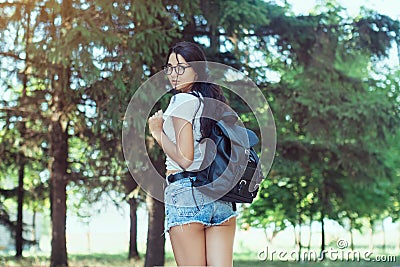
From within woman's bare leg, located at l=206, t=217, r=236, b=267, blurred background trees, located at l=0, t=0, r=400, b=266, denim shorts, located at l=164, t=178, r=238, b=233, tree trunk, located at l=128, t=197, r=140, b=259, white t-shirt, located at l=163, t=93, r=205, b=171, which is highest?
blurred background trees, located at l=0, t=0, r=400, b=266

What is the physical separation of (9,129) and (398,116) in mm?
6353

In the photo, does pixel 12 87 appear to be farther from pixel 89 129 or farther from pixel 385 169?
pixel 385 169

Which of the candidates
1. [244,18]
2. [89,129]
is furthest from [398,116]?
[89,129]

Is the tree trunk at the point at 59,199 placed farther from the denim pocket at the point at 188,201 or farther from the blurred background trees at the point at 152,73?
the denim pocket at the point at 188,201

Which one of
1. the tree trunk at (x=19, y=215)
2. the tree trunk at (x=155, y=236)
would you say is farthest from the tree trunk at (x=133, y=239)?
the tree trunk at (x=155, y=236)

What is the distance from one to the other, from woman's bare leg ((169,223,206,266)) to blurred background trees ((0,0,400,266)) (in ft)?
19.1

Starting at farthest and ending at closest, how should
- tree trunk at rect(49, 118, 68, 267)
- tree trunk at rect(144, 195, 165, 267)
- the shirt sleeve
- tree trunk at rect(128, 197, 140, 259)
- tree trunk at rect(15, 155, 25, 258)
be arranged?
tree trunk at rect(128, 197, 140, 259)
tree trunk at rect(15, 155, 25, 258)
tree trunk at rect(49, 118, 68, 267)
tree trunk at rect(144, 195, 165, 267)
the shirt sleeve

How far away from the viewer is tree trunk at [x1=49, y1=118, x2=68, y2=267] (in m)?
10.5

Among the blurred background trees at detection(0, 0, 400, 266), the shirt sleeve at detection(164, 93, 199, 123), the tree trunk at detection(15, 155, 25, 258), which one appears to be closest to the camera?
the shirt sleeve at detection(164, 93, 199, 123)

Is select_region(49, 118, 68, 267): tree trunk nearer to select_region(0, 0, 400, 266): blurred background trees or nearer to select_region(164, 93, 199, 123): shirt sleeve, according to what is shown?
select_region(0, 0, 400, 266): blurred background trees

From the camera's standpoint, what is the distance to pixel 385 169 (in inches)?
428

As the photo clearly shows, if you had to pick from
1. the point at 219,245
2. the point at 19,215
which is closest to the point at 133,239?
the point at 19,215

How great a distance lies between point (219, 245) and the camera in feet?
7.81

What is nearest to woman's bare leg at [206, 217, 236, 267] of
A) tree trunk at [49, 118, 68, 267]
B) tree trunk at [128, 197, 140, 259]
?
tree trunk at [49, 118, 68, 267]
